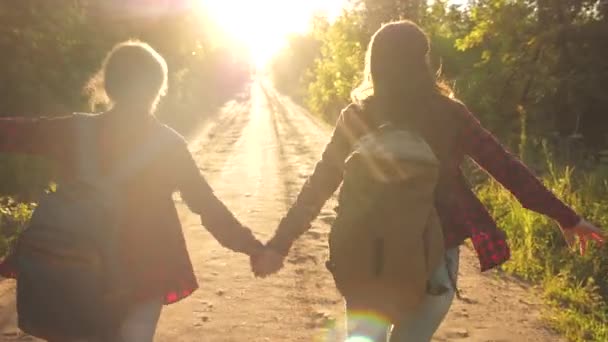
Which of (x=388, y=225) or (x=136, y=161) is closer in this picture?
(x=388, y=225)

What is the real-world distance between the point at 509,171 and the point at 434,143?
0.40m

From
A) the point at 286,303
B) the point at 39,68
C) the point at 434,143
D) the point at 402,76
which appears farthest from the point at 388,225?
the point at 39,68

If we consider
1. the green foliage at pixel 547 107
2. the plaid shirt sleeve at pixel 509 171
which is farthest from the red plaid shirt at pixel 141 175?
the green foliage at pixel 547 107

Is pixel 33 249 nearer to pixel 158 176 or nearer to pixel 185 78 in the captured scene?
pixel 158 176

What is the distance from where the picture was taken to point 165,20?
26.1 m

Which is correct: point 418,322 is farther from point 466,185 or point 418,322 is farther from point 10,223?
point 10,223

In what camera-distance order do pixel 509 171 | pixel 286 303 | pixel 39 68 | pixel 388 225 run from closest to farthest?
1. pixel 388 225
2. pixel 509 171
3. pixel 286 303
4. pixel 39 68

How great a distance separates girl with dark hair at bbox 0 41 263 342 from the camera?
2.18 metres

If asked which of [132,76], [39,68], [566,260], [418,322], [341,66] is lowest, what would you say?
[341,66]

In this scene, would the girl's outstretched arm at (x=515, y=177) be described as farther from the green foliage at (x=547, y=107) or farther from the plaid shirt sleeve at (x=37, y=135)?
the green foliage at (x=547, y=107)

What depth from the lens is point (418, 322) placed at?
2219mm

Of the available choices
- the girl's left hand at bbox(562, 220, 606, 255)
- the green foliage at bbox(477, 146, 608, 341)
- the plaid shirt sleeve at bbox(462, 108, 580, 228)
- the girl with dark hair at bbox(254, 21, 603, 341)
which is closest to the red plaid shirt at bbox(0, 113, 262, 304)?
the girl with dark hair at bbox(254, 21, 603, 341)

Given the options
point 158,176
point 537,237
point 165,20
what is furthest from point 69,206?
point 165,20

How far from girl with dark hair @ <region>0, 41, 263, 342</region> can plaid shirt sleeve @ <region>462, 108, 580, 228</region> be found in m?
1.08
